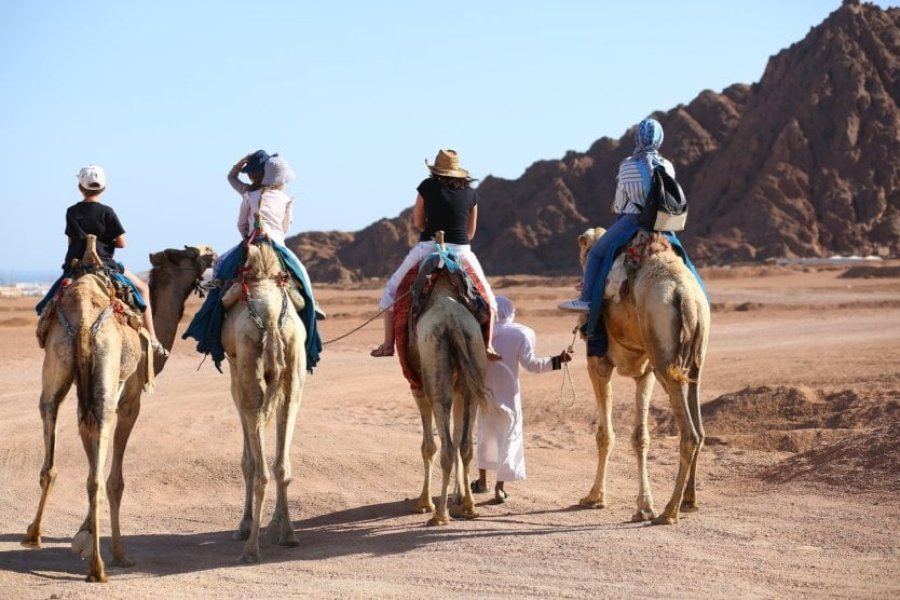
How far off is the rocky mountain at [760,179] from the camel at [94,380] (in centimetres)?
7283

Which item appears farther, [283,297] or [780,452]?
[780,452]

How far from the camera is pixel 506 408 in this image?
40.1 ft

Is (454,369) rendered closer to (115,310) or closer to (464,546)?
(464,546)

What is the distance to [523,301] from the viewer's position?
169 feet

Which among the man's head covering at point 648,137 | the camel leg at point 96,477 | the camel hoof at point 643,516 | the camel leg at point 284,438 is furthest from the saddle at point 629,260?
the camel leg at point 96,477

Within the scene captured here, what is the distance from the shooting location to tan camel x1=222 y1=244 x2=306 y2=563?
1010 cm

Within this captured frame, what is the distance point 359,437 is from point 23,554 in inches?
260

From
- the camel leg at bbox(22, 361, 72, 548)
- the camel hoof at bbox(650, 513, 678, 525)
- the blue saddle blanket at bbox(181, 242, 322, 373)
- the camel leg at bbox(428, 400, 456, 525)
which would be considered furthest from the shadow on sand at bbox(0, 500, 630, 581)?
the blue saddle blanket at bbox(181, 242, 322, 373)

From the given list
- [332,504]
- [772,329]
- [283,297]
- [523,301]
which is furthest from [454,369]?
[523,301]

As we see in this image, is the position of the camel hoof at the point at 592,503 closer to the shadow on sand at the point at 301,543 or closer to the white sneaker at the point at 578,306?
the shadow on sand at the point at 301,543

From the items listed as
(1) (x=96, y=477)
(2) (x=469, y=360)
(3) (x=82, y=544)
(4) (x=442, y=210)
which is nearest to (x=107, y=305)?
(1) (x=96, y=477)

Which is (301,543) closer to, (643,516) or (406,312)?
(406,312)

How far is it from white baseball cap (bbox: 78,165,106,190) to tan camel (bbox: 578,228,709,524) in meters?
4.50

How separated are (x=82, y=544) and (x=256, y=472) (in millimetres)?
1494
